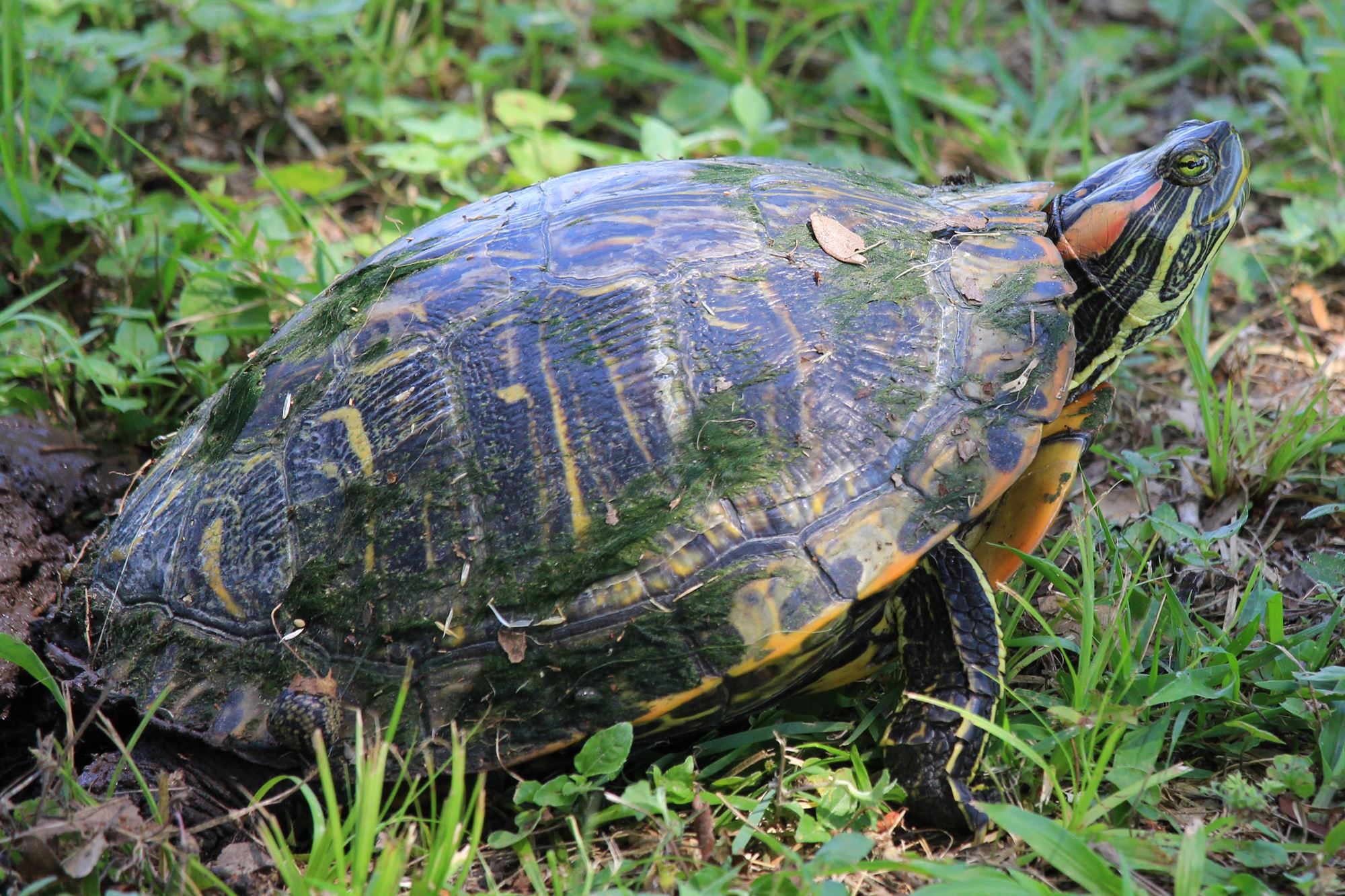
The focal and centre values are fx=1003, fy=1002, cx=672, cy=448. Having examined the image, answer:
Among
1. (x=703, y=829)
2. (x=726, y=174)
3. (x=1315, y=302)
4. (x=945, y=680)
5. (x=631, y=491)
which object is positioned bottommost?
(x=703, y=829)

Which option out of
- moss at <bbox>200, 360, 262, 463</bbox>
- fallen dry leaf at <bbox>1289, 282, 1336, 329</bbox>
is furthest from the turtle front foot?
fallen dry leaf at <bbox>1289, 282, 1336, 329</bbox>

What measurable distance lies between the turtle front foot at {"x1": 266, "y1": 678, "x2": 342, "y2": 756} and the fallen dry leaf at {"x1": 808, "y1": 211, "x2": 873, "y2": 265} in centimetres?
175

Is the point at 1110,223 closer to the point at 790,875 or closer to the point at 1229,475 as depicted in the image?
the point at 1229,475

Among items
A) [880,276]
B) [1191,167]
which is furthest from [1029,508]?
[1191,167]

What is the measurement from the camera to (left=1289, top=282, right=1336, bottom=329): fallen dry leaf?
13.2ft

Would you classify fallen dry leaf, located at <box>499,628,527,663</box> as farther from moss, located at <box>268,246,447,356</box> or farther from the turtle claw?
moss, located at <box>268,246,447,356</box>

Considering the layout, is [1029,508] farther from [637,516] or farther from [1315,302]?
[1315,302]

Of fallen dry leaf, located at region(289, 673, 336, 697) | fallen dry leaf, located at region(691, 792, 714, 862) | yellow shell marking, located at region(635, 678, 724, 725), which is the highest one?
yellow shell marking, located at region(635, 678, 724, 725)

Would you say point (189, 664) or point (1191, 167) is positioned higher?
point (1191, 167)

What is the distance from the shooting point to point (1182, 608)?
2.76 m

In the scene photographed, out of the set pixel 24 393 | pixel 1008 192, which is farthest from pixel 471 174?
pixel 1008 192

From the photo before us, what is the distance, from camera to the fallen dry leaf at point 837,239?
9.02 ft

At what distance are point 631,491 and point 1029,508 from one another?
3.72ft

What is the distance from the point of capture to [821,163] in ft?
15.5
